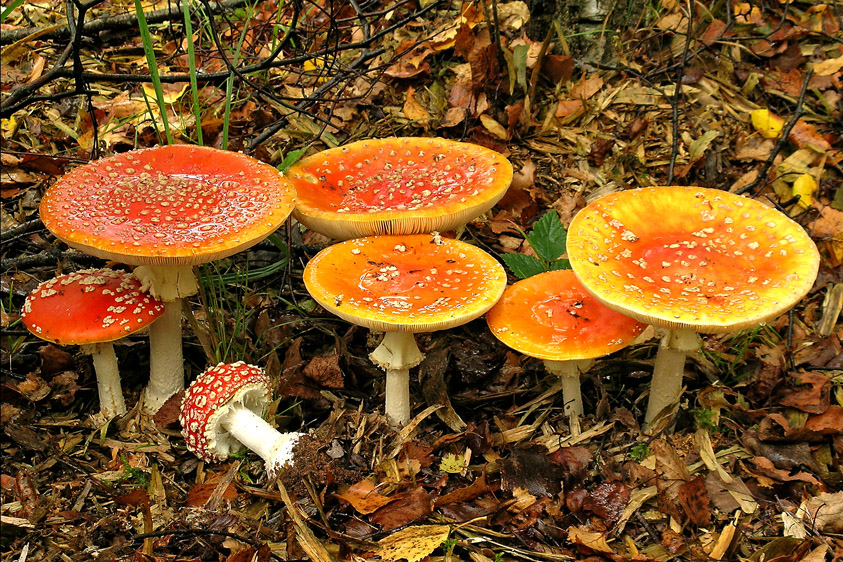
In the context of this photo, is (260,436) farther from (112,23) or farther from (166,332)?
(112,23)

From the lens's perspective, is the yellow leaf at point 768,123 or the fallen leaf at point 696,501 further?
the yellow leaf at point 768,123

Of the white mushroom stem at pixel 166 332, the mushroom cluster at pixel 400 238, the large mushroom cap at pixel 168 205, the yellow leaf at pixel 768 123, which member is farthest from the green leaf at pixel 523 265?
the yellow leaf at pixel 768 123

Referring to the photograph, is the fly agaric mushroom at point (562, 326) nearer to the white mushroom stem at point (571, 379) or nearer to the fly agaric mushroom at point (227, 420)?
the white mushroom stem at point (571, 379)

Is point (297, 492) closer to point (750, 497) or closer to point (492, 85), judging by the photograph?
point (750, 497)

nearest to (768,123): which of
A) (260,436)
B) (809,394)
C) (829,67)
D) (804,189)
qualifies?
(804,189)

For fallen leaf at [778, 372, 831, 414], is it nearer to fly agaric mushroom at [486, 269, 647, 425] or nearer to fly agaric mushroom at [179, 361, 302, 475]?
fly agaric mushroom at [486, 269, 647, 425]

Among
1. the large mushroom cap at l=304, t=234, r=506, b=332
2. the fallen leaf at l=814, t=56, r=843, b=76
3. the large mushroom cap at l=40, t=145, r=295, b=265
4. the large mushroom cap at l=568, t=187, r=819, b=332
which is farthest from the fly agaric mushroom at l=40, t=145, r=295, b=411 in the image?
the fallen leaf at l=814, t=56, r=843, b=76
